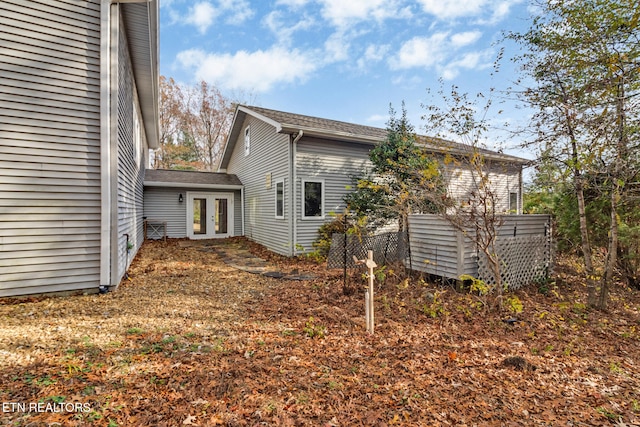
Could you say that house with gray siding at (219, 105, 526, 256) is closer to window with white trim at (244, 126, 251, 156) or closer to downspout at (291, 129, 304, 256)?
downspout at (291, 129, 304, 256)

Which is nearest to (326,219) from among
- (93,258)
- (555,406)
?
(93,258)

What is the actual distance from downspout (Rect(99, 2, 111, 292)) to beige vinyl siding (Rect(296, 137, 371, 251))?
16.8 ft

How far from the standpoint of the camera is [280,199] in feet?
33.1

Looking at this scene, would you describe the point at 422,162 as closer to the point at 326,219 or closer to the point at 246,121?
the point at 326,219

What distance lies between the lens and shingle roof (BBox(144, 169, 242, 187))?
1335 cm

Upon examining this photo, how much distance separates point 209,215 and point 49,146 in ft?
31.9

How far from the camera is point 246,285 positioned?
6266 mm

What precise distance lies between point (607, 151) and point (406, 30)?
7.83 metres

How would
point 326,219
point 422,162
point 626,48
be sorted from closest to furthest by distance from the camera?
point 626,48, point 422,162, point 326,219

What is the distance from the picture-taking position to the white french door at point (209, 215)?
14039 mm

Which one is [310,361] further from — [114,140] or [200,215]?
[200,215]

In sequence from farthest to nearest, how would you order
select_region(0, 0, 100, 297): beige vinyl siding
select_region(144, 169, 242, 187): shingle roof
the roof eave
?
select_region(144, 169, 242, 187): shingle roof
the roof eave
select_region(0, 0, 100, 297): beige vinyl siding

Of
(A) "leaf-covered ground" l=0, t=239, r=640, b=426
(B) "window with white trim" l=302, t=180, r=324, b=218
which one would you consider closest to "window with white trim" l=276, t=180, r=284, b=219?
(B) "window with white trim" l=302, t=180, r=324, b=218

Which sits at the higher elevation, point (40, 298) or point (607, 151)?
point (607, 151)
